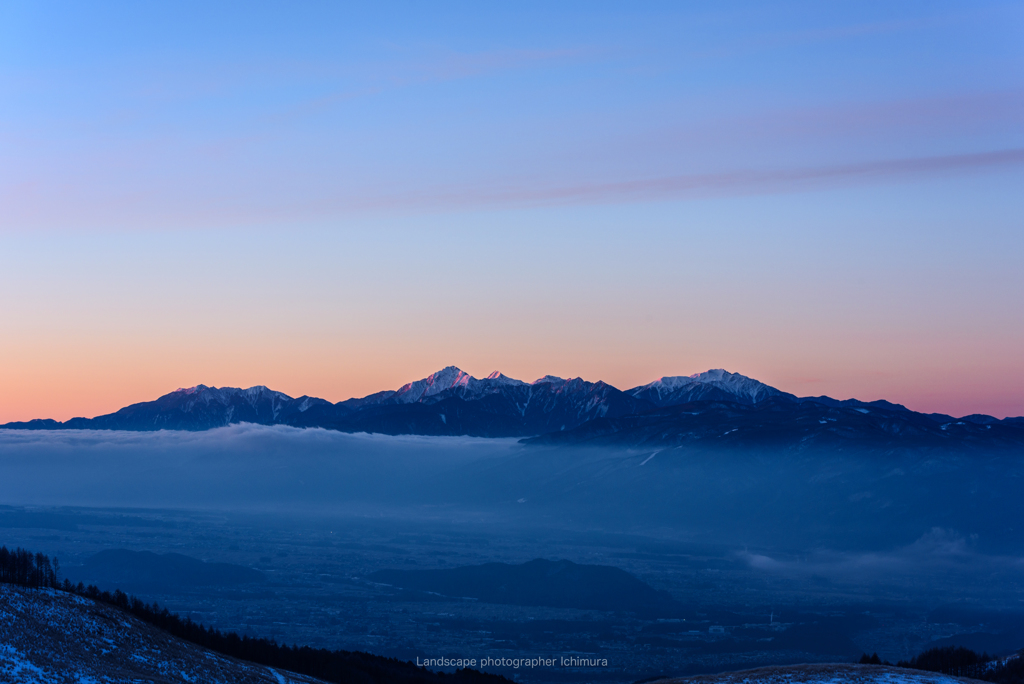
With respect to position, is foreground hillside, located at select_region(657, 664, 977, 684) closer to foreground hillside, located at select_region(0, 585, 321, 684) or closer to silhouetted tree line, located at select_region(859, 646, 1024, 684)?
silhouetted tree line, located at select_region(859, 646, 1024, 684)

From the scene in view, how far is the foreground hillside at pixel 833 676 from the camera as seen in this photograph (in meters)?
101

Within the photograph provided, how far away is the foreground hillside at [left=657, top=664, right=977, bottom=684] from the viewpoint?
10144 centimetres

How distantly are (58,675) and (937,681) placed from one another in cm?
9327

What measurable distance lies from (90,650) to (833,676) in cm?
8705

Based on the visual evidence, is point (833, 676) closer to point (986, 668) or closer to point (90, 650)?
point (90, 650)

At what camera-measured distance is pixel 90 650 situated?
375 feet

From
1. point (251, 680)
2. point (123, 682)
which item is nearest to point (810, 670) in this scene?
point (251, 680)

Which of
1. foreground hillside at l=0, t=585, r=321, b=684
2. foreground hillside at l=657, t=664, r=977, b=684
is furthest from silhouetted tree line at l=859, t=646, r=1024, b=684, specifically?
foreground hillside at l=0, t=585, r=321, b=684

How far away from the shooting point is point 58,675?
325 feet

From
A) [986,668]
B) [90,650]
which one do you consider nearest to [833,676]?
[90,650]

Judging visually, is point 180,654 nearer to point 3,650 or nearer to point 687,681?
point 3,650

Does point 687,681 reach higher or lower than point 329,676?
higher

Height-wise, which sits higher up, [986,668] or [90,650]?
[90,650]

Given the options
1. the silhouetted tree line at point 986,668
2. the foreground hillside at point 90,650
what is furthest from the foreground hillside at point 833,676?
the foreground hillside at point 90,650
